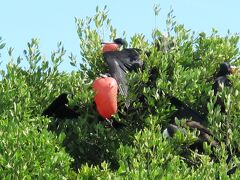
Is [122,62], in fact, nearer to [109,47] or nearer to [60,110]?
[109,47]

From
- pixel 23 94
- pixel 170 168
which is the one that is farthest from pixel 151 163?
pixel 23 94

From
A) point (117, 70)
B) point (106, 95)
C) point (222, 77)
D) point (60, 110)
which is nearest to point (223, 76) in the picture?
point (222, 77)

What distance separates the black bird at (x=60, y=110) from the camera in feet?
60.0

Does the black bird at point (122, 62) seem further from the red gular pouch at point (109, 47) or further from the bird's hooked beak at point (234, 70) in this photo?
the bird's hooked beak at point (234, 70)

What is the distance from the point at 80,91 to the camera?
58.7 feet

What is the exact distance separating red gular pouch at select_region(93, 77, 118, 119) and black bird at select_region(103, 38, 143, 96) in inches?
20.3

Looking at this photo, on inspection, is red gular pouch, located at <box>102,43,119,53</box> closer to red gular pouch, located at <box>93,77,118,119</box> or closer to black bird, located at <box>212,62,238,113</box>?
red gular pouch, located at <box>93,77,118,119</box>

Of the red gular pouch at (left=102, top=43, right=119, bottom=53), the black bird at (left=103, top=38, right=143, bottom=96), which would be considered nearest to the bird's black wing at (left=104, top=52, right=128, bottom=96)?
the black bird at (left=103, top=38, right=143, bottom=96)

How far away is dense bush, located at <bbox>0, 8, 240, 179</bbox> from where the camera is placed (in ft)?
47.6

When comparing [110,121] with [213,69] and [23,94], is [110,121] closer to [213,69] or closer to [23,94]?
[23,94]

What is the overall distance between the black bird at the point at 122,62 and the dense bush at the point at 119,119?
0.95ft

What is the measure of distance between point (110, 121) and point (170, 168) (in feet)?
13.0

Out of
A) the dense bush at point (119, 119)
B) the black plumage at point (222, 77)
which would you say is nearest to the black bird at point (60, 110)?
the dense bush at point (119, 119)

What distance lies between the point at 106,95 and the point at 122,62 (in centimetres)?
161
